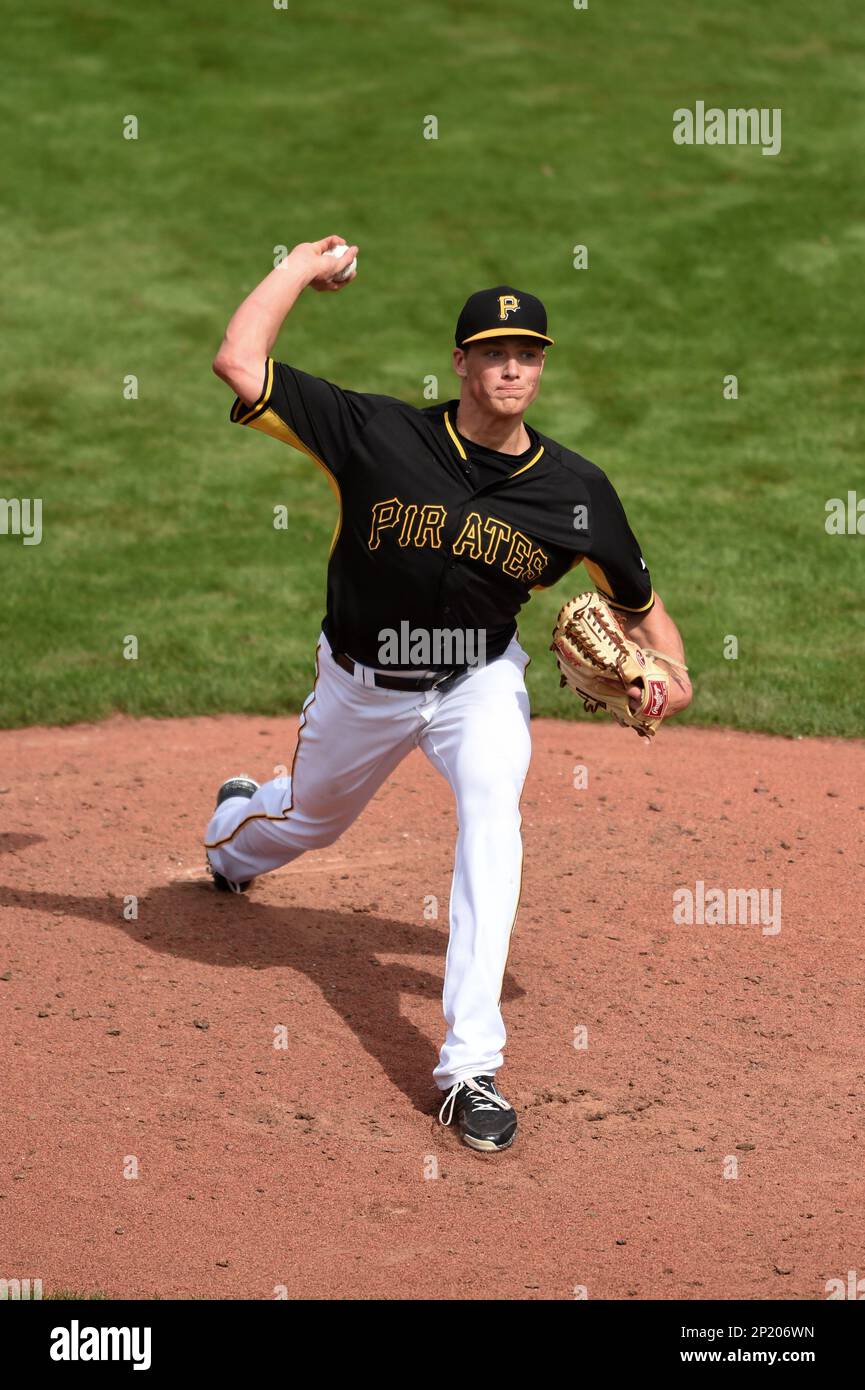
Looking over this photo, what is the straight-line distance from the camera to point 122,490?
38.5 feet

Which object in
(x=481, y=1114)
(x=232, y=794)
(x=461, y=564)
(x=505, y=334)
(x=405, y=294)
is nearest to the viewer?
(x=481, y=1114)

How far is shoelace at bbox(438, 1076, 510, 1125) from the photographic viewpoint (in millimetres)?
5074

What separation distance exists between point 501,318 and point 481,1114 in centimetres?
234

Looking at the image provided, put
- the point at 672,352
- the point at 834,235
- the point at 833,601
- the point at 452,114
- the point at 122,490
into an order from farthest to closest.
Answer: the point at 452,114 < the point at 834,235 < the point at 672,352 < the point at 122,490 < the point at 833,601

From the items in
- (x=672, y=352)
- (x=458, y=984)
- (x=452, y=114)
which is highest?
(x=452, y=114)

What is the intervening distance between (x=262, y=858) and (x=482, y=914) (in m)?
1.42

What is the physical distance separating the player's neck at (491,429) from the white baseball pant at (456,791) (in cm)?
68

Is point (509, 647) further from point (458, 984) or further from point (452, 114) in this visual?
point (452, 114)

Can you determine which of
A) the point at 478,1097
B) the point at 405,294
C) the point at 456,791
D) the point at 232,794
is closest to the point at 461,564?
the point at 456,791

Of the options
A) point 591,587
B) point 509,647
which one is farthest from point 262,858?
point 591,587

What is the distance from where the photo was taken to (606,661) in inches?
214

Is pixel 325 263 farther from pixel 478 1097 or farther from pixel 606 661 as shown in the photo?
pixel 478 1097

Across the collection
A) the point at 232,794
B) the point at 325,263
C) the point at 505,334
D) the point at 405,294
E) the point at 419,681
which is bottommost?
the point at 232,794

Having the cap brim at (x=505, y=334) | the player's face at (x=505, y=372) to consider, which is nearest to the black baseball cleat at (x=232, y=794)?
the player's face at (x=505, y=372)
